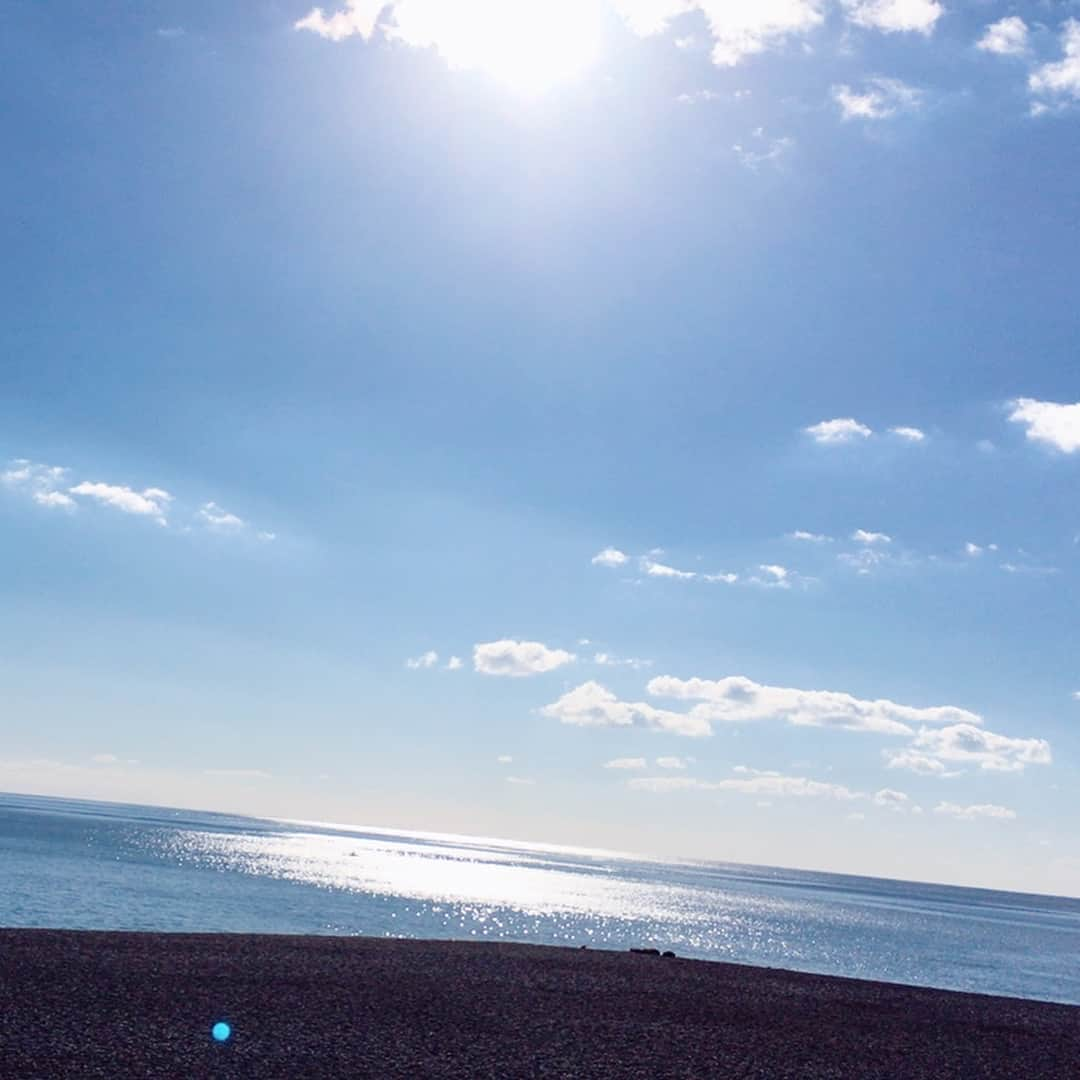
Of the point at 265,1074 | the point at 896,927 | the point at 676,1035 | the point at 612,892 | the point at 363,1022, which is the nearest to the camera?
the point at 265,1074

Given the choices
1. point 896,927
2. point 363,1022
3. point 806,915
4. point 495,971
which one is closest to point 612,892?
point 806,915

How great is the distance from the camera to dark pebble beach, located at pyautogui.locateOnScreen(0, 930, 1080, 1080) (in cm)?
1689

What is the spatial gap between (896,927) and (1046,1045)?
3701 inches

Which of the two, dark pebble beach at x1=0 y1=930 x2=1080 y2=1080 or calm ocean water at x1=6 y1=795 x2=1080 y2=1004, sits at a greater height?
dark pebble beach at x1=0 y1=930 x2=1080 y2=1080

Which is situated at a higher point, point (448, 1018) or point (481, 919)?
point (448, 1018)

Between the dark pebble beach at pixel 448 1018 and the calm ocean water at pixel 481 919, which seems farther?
the calm ocean water at pixel 481 919

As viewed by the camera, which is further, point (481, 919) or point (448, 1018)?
point (481, 919)

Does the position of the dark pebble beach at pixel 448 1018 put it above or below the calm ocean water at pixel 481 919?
above

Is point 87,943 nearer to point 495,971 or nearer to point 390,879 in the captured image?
point 495,971

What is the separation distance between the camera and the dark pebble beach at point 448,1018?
16891 millimetres

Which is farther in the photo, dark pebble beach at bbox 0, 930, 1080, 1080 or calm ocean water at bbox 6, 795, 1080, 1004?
calm ocean water at bbox 6, 795, 1080, 1004

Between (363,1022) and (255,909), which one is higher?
(363,1022)

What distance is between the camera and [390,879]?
402 feet

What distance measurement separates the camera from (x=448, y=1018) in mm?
21312
